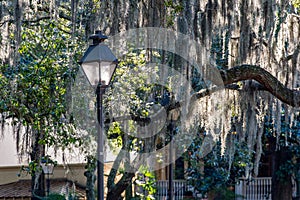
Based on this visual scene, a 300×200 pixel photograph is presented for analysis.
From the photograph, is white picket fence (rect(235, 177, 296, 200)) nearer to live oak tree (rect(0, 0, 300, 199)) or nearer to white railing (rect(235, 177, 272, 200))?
white railing (rect(235, 177, 272, 200))

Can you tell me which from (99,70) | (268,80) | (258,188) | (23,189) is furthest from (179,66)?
(258,188)

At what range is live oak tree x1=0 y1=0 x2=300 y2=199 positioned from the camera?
742 cm

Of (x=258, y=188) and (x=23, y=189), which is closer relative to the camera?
(x=23, y=189)

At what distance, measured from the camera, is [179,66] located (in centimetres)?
774

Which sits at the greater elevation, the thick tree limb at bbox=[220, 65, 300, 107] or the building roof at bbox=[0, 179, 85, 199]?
the thick tree limb at bbox=[220, 65, 300, 107]

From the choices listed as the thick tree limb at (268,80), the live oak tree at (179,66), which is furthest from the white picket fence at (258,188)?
the thick tree limb at (268,80)

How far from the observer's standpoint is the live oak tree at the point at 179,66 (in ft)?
24.3

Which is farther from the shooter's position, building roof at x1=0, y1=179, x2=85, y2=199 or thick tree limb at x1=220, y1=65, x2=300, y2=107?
building roof at x1=0, y1=179, x2=85, y2=199

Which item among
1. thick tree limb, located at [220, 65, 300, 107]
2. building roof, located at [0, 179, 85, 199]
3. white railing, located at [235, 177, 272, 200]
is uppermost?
thick tree limb, located at [220, 65, 300, 107]

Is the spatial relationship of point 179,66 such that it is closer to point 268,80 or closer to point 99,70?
point 268,80

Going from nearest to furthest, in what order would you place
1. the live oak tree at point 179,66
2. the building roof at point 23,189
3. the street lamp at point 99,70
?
the street lamp at point 99,70 → the live oak tree at point 179,66 → the building roof at point 23,189

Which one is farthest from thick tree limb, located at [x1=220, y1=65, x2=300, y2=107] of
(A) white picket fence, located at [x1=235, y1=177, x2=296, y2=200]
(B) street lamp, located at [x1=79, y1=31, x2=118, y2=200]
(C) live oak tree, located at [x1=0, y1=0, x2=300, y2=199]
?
(A) white picket fence, located at [x1=235, y1=177, x2=296, y2=200]

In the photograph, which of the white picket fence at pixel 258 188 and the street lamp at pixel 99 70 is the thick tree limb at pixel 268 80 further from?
the white picket fence at pixel 258 188

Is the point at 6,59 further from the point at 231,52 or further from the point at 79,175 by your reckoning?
the point at 79,175
